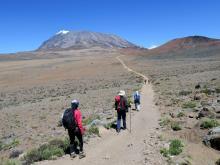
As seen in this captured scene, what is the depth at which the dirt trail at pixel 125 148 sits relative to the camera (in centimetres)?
1185

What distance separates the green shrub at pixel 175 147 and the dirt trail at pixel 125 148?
501 millimetres

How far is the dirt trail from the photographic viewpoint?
11852 millimetres

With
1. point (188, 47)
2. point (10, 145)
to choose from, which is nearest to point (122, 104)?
point (10, 145)

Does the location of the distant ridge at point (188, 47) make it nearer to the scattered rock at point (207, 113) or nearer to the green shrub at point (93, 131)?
the scattered rock at point (207, 113)

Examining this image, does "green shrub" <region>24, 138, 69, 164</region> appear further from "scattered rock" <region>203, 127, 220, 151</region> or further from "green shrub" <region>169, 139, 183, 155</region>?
"scattered rock" <region>203, 127, 220, 151</region>

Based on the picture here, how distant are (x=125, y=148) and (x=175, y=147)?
5.52 ft

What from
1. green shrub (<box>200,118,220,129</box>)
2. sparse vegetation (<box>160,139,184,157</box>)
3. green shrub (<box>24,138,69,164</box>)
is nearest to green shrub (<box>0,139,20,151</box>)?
green shrub (<box>24,138,69,164</box>)

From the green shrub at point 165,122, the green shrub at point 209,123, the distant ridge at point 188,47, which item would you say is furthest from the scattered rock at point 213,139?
the distant ridge at point 188,47

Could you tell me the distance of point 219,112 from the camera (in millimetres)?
18703

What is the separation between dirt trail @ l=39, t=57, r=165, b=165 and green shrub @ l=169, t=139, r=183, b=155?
1.64 ft

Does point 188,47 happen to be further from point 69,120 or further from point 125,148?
point 69,120

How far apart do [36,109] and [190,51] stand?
10525 cm

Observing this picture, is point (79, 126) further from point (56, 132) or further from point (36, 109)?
point (36, 109)

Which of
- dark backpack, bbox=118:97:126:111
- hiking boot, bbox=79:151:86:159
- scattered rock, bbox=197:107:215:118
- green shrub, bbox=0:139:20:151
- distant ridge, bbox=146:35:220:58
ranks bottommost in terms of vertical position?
green shrub, bbox=0:139:20:151
